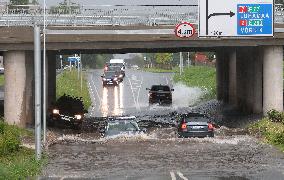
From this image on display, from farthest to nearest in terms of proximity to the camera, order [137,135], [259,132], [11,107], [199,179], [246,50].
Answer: [246,50] → [11,107] → [259,132] → [137,135] → [199,179]

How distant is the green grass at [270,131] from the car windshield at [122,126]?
6191 mm

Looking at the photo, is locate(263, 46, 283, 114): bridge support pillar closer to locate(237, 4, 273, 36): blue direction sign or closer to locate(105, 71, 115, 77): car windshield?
locate(237, 4, 273, 36): blue direction sign

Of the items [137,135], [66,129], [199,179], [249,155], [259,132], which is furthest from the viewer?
[66,129]

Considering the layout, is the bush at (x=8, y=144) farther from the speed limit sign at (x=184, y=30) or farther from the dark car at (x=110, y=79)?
the dark car at (x=110, y=79)

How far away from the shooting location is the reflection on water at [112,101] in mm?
66550

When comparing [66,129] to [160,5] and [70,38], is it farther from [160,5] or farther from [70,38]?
[160,5]

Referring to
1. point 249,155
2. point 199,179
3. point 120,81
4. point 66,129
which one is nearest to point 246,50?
point 66,129

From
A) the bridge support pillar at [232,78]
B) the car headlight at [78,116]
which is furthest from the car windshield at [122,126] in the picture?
the bridge support pillar at [232,78]

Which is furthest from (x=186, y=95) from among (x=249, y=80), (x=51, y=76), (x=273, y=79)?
(x=273, y=79)

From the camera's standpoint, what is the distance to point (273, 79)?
4416 cm

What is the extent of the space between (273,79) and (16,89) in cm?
1509

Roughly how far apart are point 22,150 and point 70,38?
13.8 metres

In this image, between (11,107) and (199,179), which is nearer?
(199,179)

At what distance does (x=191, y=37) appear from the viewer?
41.6 meters
